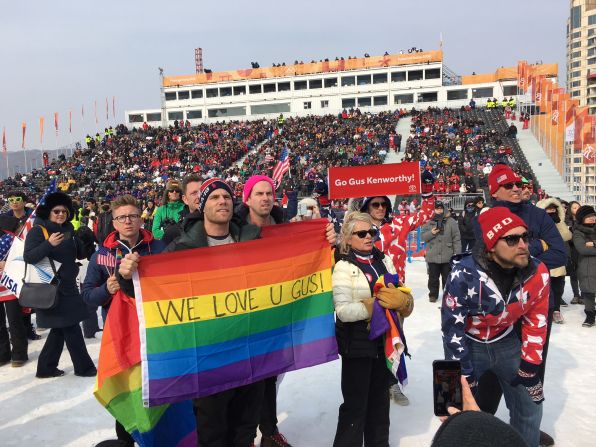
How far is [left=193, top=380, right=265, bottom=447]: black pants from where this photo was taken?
3061 mm

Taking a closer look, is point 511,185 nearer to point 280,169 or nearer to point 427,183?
point 427,183

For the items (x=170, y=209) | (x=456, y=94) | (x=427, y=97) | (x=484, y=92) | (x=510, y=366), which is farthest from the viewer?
(x=427, y=97)

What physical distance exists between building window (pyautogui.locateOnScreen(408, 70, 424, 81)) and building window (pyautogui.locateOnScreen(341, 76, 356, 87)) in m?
6.65

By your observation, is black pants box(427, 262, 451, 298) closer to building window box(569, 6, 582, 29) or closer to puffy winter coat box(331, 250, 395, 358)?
puffy winter coat box(331, 250, 395, 358)

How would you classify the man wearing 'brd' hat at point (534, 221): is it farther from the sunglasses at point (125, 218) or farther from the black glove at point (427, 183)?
the sunglasses at point (125, 218)

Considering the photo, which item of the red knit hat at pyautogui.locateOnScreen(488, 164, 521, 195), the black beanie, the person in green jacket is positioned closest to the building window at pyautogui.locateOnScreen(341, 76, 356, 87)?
the person in green jacket

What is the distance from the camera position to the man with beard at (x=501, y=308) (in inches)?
115

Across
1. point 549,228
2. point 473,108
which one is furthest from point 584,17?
point 549,228

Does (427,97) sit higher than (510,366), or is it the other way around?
(427,97)

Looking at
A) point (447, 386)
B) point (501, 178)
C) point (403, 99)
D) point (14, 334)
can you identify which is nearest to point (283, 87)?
point (403, 99)

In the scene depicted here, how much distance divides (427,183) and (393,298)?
8.47 feet

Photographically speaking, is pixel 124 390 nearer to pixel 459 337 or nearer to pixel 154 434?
pixel 154 434

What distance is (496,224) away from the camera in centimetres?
293

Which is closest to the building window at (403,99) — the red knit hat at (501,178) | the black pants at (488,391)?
the red knit hat at (501,178)
